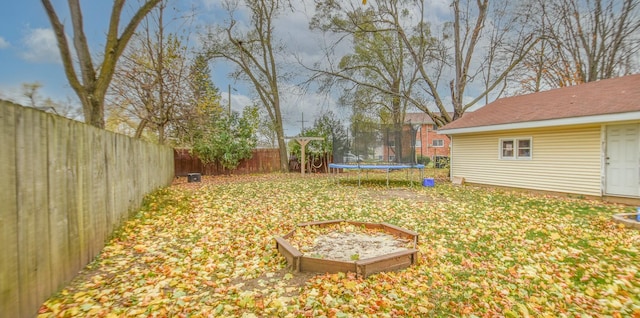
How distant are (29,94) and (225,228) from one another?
5.19 m

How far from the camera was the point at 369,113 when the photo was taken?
19.0m

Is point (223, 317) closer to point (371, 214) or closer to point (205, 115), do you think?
point (371, 214)

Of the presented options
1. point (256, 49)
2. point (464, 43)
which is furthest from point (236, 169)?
point (464, 43)

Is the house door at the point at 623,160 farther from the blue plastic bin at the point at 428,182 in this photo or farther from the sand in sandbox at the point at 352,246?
the sand in sandbox at the point at 352,246

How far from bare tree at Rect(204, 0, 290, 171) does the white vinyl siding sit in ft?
28.9

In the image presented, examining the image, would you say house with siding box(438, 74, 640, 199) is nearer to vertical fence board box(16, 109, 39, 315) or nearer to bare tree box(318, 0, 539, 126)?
bare tree box(318, 0, 539, 126)

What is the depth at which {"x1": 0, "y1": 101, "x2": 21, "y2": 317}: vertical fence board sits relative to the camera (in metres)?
1.94

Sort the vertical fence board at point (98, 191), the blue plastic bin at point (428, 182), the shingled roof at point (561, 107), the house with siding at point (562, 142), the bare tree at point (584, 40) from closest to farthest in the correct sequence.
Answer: the vertical fence board at point (98, 191) → the house with siding at point (562, 142) → the shingled roof at point (561, 107) → the blue plastic bin at point (428, 182) → the bare tree at point (584, 40)

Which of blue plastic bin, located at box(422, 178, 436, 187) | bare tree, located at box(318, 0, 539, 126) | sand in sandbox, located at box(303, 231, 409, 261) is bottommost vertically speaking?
sand in sandbox, located at box(303, 231, 409, 261)

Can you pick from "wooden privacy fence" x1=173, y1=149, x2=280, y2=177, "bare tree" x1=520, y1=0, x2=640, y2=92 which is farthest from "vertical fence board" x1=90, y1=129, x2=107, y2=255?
"bare tree" x1=520, y1=0, x2=640, y2=92

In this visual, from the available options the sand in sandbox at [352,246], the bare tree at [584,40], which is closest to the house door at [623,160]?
the bare tree at [584,40]

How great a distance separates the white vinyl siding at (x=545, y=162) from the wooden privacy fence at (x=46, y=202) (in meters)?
10.5

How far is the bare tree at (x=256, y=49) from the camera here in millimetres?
15320

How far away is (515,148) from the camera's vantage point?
9625 mm
